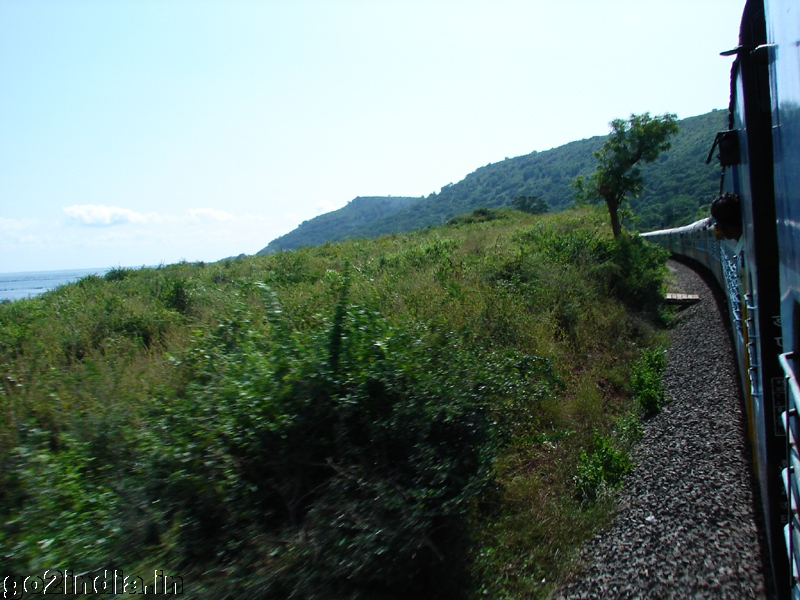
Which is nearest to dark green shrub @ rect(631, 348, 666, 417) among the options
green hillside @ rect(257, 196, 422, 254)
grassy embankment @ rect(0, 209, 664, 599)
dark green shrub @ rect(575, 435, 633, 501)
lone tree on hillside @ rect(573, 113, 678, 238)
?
grassy embankment @ rect(0, 209, 664, 599)

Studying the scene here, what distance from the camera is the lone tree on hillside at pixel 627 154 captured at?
59.9 feet

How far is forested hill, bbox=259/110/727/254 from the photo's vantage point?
122 ft

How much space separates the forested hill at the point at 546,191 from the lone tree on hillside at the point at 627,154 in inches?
265

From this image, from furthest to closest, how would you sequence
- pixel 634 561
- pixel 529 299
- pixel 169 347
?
1. pixel 529 299
2. pixel 169 347
3. pixel 634 561

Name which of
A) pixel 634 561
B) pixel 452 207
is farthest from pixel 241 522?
pixel 452 207

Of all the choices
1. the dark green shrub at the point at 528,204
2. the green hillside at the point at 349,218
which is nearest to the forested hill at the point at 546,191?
the green hillside at the point at 349,218

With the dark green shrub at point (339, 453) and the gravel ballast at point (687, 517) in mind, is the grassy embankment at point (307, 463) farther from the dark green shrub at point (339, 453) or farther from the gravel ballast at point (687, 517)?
the gravel ballast at point (687, 517)

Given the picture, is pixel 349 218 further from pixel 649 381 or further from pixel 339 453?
pixel 339 453

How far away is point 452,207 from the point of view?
116438 millimetres

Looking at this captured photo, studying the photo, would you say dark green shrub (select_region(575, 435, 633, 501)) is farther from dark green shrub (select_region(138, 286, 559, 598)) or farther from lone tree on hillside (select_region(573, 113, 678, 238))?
lone tree on hillside (select_region(573, 113, 678, 238))

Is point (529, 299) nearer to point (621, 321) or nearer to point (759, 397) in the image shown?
point (621, 321)

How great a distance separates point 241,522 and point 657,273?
14.1 metres

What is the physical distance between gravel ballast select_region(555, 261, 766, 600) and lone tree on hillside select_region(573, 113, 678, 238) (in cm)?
1245

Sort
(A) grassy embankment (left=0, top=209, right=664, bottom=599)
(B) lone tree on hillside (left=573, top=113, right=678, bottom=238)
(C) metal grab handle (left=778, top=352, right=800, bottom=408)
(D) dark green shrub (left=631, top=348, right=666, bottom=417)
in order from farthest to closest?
(B) lone tree on hillside (left=573, top=113, right=678, bottom=238)
(D) dark green shrub (left=631, top=348, right=666, bottom=417)
(A) grassy embankment (left=0, top=209, right=664, bottom=599)
(C) metal grab handle (left=778, top=352, right=800, bottom=408)
